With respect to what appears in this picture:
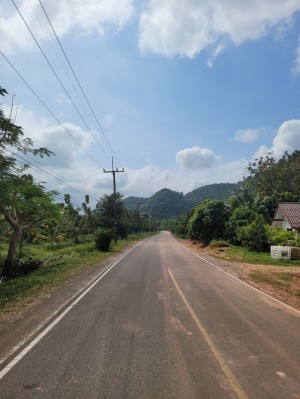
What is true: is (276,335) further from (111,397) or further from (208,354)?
(111,397)

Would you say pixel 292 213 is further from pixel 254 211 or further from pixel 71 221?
pixel 71 221

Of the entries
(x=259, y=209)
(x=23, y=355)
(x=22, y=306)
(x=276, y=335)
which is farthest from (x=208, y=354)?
(x=259, y=209)

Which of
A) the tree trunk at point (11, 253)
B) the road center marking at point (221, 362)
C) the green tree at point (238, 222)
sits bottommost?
the road center marking at point (221, 362)

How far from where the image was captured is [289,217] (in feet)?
124

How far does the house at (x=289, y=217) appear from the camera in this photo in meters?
36.8

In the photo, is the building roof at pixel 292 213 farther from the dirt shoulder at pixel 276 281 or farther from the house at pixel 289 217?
the dirt shoulder at pixel 276 281

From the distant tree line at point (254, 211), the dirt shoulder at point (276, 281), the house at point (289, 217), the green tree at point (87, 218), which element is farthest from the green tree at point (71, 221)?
the dirt shoulder at point (276, 281)

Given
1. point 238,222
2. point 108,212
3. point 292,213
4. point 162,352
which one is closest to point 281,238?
point 292,213

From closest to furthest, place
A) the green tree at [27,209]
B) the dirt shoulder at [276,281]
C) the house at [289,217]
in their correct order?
the dirt shoulder at [276,281] → the green tree at [27,209] → the house at [289,217]

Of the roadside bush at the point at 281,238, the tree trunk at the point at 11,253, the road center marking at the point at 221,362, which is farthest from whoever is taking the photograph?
the roadside bush at the point at 281,238

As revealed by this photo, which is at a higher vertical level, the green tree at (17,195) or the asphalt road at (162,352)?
the green tree at (17,195)

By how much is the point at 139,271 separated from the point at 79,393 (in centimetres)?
1566

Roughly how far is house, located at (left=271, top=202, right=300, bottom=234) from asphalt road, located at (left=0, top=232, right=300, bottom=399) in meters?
25.9

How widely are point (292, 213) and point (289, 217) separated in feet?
4.13
